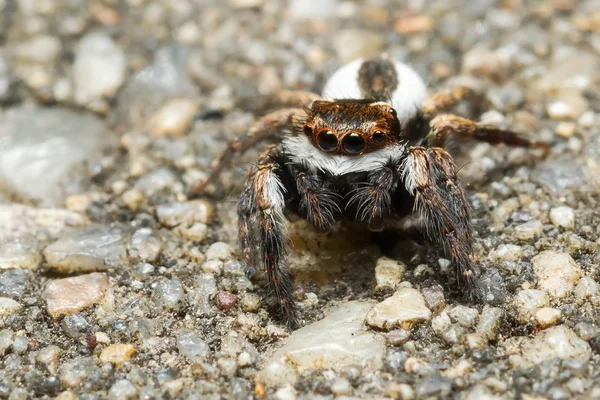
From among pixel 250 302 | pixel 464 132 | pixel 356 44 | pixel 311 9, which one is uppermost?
pixel 311 9

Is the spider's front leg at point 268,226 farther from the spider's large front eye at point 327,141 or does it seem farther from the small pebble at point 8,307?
the small pebble at point 8,307

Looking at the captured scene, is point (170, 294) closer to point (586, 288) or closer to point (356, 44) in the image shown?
point (586, 288)

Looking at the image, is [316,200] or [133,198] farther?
[133,198]

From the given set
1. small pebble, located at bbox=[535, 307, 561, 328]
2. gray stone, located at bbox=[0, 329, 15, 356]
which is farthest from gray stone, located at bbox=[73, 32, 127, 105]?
small pebble, located at bbox=[535, 307, 561, 328]

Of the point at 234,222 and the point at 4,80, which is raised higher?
the point at 4,80

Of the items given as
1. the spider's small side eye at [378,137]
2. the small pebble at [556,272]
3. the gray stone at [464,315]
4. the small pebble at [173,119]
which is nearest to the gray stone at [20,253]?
the small pebble at [173,119]

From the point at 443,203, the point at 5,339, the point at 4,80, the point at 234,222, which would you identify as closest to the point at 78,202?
the point at 234,222
